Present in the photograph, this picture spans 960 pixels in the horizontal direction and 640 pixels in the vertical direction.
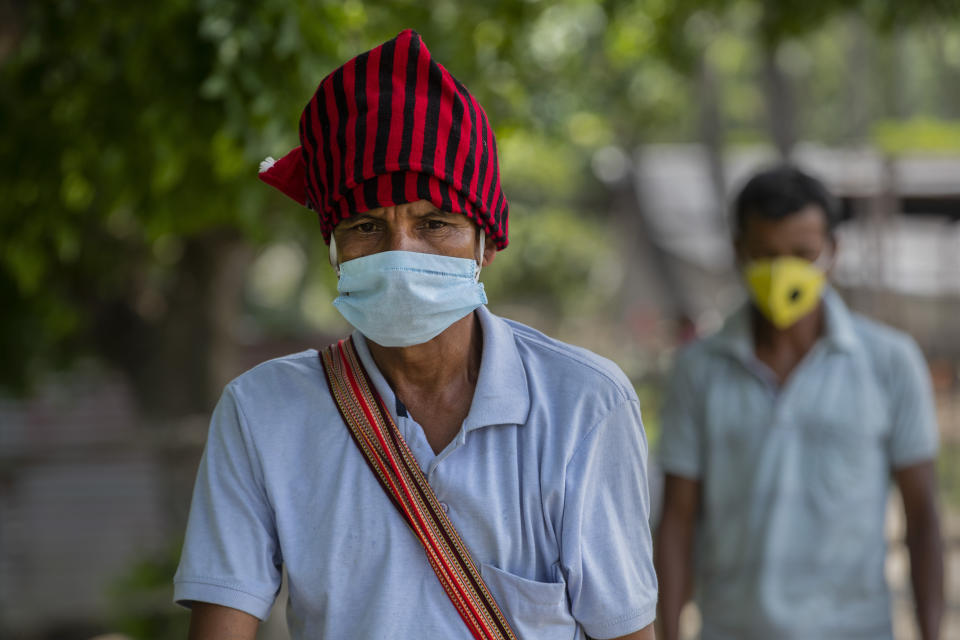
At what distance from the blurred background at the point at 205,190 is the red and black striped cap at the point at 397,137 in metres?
1.42

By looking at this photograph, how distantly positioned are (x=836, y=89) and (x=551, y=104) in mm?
16123

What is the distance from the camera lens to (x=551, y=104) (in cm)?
540

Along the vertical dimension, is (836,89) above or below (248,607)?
above

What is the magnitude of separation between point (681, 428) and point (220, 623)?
1605 mm

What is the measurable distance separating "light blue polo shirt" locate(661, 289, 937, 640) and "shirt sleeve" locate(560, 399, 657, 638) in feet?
4.10

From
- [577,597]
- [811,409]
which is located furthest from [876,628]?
[577,597]

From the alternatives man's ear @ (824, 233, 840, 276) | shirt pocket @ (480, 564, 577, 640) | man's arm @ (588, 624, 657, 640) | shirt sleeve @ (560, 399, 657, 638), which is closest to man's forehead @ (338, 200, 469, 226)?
shirt sleeve @ (560, 399, 657, 638)

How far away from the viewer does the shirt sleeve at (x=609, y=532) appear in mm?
1589

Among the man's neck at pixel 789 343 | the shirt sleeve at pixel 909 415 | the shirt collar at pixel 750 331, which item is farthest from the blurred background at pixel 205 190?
the shirt sleeve at pixel 909 415

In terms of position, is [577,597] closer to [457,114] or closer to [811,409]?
[457,114]

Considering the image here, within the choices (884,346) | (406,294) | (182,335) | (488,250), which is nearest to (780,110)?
(884,346)

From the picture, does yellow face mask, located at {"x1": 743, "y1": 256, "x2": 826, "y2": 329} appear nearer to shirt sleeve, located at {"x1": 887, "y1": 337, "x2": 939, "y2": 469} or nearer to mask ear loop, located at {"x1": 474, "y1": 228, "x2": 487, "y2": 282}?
shirt sleeve, located at {"x1": 887, "y1": 337, "x2": 939, "y2": 469}

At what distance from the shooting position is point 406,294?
1634 mm

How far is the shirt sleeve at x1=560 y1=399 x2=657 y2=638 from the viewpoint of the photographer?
5.21 ft
